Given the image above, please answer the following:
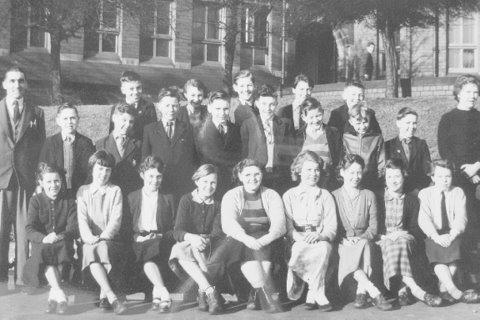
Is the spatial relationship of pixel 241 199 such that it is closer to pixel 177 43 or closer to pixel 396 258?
pixel 396 258

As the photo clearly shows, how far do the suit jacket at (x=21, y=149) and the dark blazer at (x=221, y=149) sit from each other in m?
1.52

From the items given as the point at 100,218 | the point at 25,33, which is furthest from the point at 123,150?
the point at 25,33

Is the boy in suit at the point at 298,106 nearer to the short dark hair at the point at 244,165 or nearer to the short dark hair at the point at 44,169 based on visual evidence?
the short dark hair at the point at 244,165

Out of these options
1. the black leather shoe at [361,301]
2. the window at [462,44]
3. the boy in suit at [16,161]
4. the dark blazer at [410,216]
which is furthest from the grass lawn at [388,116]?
the window at [462,44]

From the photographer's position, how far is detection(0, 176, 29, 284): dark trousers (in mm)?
7184

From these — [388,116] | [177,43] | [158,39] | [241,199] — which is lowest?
[241,199]

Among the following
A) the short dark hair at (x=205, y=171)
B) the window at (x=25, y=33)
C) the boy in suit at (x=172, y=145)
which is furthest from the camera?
the window at (x=25, y=33)

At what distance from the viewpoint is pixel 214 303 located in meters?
6.38

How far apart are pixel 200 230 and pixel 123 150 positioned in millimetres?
1104

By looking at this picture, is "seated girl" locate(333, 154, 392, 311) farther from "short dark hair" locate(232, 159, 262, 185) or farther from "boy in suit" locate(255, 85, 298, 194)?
"short dark hair" locate(232, 159, 262, 185)

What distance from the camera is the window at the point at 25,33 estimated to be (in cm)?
1742

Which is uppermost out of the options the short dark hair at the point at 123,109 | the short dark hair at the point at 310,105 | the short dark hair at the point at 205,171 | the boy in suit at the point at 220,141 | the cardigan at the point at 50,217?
the short dark hair at the point at 310,105

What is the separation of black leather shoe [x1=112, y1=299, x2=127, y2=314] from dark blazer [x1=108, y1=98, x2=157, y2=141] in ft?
5.80

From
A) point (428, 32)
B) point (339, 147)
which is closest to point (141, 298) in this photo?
point (339, 147)
